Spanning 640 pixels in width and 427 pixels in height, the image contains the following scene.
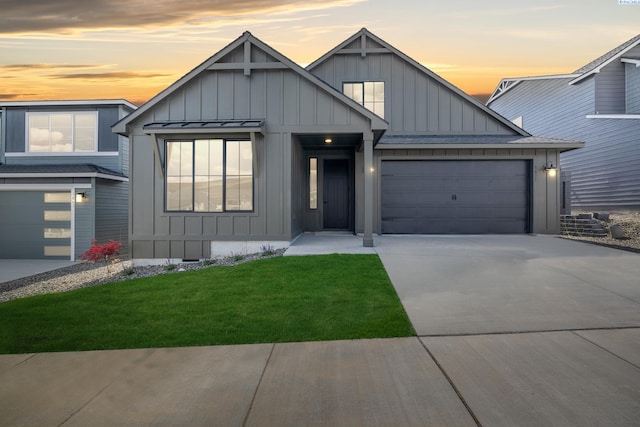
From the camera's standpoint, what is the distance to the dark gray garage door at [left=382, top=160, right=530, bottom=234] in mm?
12711

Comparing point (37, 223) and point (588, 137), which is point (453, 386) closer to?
point (37, 223)

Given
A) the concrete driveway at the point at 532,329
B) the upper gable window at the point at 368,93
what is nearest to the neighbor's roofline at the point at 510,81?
the upper gable window at the point at 368,93

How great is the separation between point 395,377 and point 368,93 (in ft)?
41.3

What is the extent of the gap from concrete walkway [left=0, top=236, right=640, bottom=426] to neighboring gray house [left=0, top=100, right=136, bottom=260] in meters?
11.4

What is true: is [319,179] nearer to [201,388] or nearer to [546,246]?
[546,246]

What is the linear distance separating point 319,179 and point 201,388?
10871 millimetres

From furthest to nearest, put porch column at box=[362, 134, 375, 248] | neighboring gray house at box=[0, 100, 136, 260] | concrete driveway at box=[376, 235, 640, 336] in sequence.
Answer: neighboring gray house at box=[0, 100, 136, 260], porch column at box=[362, 134, 375, 248], concrete driveway at box=[376, 235, 640, 336]

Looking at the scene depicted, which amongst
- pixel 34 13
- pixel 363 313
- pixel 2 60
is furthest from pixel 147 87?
pixel 363 313

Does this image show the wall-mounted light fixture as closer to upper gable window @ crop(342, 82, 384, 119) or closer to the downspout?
upper gable window @ crop(342, 82, 384, 119)

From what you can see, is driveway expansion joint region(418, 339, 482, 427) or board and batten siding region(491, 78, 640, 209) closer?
driveway expansion joint region(418, 339, 482, 427)

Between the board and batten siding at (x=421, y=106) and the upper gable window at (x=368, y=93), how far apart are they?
20cm

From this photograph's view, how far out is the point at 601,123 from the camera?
18.0 m

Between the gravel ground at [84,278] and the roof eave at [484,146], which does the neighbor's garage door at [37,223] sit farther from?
the roof eave at [484,146]

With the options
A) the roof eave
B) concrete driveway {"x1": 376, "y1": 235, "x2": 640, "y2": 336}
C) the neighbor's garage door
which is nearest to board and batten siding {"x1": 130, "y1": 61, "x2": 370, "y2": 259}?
the roof eave
